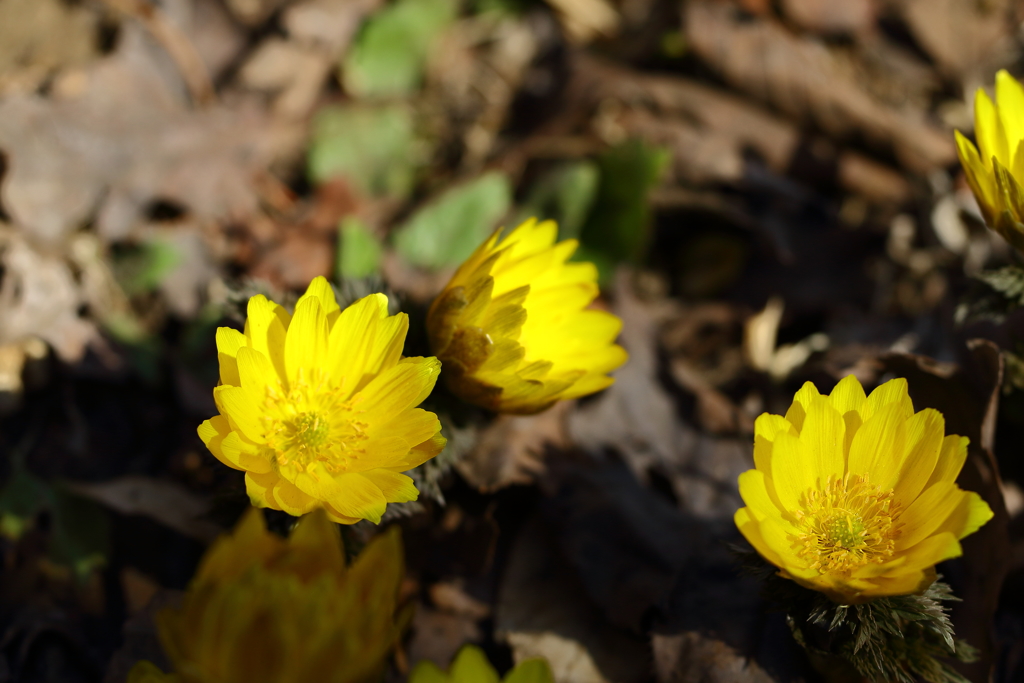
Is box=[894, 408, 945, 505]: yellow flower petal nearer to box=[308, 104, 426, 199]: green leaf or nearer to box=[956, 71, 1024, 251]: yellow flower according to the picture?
box=[956, 71, 1024, 251]: yellow flower

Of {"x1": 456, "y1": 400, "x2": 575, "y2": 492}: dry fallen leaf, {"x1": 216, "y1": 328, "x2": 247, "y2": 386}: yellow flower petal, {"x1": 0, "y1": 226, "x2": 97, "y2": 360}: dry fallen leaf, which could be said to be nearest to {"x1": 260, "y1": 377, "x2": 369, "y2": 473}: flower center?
{"x1": 216, "y1": 328, "x2": 247, "y2": 386}: yellow flower petal

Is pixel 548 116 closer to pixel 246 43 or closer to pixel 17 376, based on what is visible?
pixel 246 43

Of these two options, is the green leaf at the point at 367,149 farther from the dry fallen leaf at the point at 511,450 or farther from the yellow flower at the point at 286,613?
the yellow flower at the point at 286,613

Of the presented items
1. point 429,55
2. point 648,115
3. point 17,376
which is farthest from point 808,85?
point 17,376

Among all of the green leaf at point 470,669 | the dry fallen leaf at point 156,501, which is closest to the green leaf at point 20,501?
the dry fallen leaf at point 156,501

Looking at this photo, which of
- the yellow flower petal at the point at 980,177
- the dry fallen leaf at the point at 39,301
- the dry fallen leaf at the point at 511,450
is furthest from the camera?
the dry fallen leaf at the point at 39,301

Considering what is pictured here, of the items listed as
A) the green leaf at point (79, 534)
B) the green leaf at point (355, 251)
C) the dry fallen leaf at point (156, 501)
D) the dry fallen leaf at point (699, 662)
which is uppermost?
the green leaf at point (355, 251)
